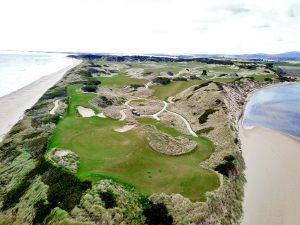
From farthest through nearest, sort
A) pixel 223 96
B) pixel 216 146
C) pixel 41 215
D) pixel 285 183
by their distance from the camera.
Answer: pixel 223 96, pixel 216 146, pixel 285 183, pixel 41 215

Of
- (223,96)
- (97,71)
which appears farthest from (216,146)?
(97,71)

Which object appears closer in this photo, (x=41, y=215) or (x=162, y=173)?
(x=41, y=215)

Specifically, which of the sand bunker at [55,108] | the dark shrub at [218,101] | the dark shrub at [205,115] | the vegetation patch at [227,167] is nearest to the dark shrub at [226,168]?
the vegetation patch at [227,167]

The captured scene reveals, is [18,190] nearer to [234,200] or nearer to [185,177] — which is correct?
[185,177]

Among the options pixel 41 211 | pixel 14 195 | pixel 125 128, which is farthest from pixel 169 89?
pixel 41 211

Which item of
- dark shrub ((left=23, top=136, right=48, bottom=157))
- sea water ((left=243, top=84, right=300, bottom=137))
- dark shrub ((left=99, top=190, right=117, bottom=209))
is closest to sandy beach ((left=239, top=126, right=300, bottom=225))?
sea water ((left=243, top=84, right=300, bottom=137))

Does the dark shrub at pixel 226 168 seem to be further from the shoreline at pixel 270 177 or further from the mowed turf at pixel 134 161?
the shoreline at pixel 270 177
